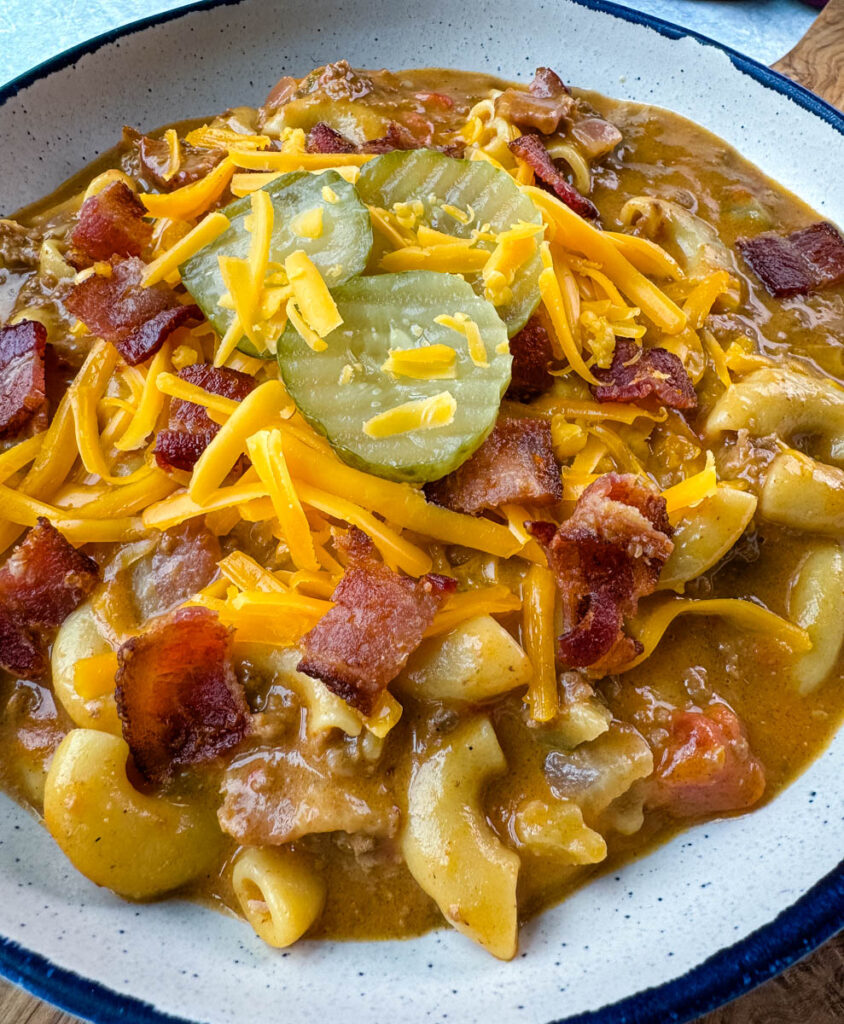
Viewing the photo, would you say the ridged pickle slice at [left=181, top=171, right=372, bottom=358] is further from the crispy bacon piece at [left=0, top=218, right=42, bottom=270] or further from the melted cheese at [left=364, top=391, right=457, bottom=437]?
the crispy bacon piece at [left=0, top=218, right=42, bottom=270]

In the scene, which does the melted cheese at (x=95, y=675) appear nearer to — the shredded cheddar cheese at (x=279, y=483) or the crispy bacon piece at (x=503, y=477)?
the shredded cheddar cheese at (x=279, y=483)

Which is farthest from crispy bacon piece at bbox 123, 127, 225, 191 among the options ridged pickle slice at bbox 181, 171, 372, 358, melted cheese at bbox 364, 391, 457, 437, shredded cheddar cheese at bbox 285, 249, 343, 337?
melted cheese at bbox 364, 391, 457, 437

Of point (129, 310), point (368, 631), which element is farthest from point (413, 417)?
point (129, 310)

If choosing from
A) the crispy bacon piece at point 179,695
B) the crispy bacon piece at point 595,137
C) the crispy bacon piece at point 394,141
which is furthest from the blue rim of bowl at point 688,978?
the crispy bacon piece at point 595,137

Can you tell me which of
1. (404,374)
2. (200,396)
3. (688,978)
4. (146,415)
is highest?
(404,374)

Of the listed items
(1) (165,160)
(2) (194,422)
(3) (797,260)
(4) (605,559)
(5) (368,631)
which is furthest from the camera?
(1) (165,160)

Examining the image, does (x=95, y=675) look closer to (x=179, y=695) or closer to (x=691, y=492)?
(x=179, y=695)
